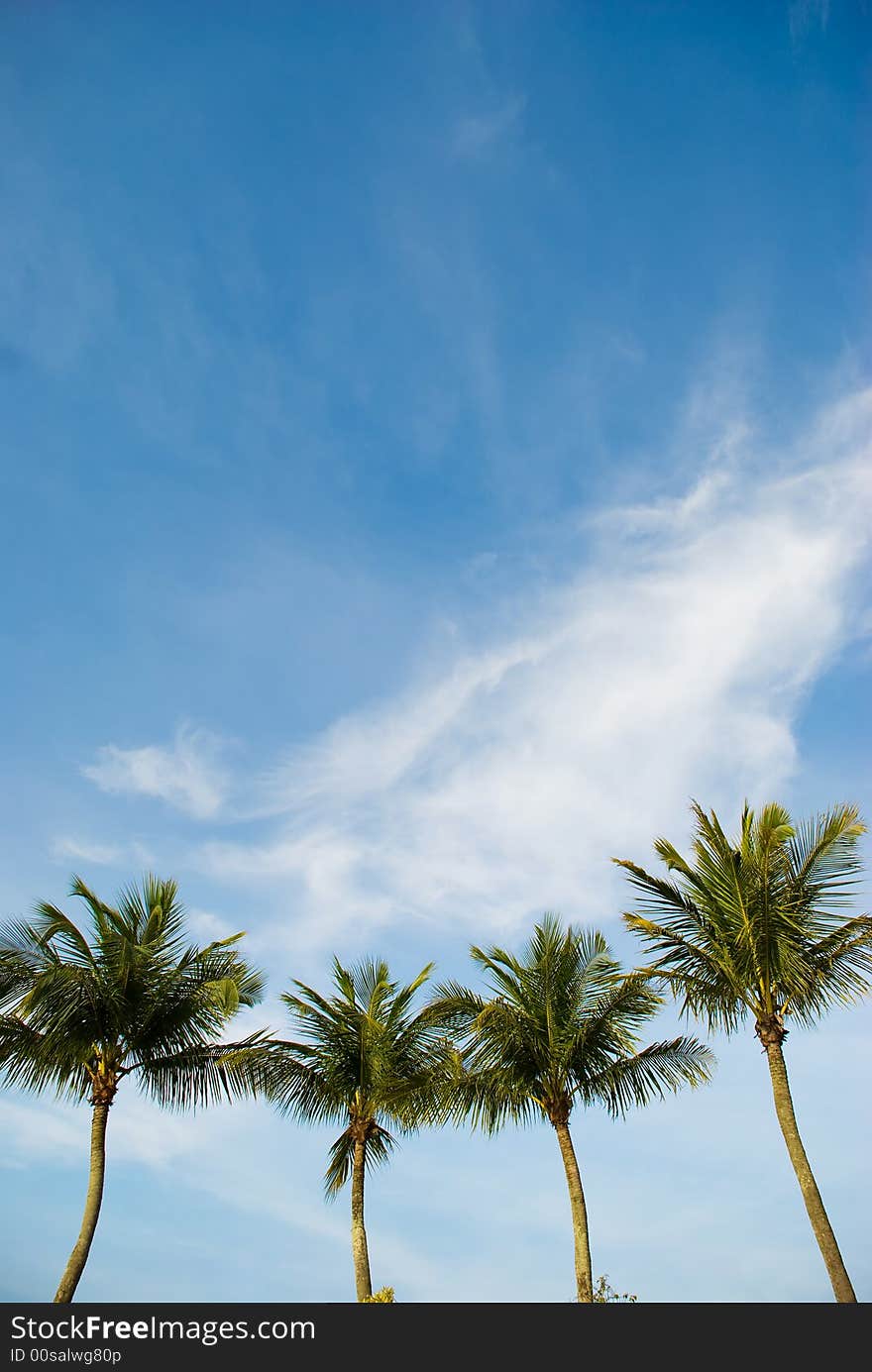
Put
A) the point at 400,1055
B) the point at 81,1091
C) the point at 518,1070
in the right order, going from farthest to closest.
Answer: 1. the point at 400,1055
2. the point at 518,1070
3. the point at 81,1091

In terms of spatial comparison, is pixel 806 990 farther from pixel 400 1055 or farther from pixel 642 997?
pixel 400 1055

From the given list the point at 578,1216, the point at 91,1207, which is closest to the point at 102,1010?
the point at 91,1207

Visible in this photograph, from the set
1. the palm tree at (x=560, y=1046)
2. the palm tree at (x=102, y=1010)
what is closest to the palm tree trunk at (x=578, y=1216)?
the palm tree at (x=560, y=1046)

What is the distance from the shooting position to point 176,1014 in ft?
68.0

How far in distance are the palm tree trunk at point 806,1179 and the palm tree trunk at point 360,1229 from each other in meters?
11.3

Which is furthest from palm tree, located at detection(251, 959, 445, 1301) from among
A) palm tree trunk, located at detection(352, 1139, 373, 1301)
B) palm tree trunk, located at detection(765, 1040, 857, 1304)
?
palm tree trunk, located at detection(765, 1040, 857, 1304)

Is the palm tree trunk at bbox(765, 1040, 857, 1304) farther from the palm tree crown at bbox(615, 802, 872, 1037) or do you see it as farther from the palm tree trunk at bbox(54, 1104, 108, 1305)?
the palm tree trunk at bbox(54, 1104, 108, 1305)

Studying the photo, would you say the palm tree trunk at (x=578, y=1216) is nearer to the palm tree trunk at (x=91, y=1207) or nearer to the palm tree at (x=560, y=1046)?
the palm tree at (x=560, y=1046)

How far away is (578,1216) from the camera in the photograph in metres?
20.3
